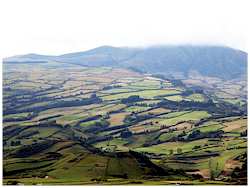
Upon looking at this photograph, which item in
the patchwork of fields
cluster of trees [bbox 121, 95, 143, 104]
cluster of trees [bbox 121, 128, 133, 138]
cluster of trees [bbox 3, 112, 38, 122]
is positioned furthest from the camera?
cluster of trees [bbox 121, 95, 143, 104]

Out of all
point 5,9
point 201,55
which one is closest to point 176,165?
point 201,55

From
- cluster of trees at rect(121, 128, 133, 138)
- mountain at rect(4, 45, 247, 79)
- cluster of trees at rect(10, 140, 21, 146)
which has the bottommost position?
cluster of trees at rect(10, 140, 21, 146)

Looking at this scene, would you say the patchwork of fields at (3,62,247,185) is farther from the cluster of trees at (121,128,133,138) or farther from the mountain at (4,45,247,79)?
the mountain at (4,45,247,79)

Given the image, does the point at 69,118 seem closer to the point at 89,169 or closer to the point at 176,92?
the point at 89,169

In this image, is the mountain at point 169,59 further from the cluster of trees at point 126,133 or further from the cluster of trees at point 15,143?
the cluster of trees at point 15,143

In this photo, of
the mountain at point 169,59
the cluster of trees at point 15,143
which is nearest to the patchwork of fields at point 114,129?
the cluster of trees at point 15,143

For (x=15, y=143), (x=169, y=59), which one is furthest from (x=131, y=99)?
(x=15, y=143)

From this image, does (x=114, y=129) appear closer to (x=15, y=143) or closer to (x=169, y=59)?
(x=169, y=59)

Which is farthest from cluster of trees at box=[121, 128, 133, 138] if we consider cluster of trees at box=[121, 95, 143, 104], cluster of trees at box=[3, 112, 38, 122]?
cluster of trees at box=[3, 112, 38, 122]
